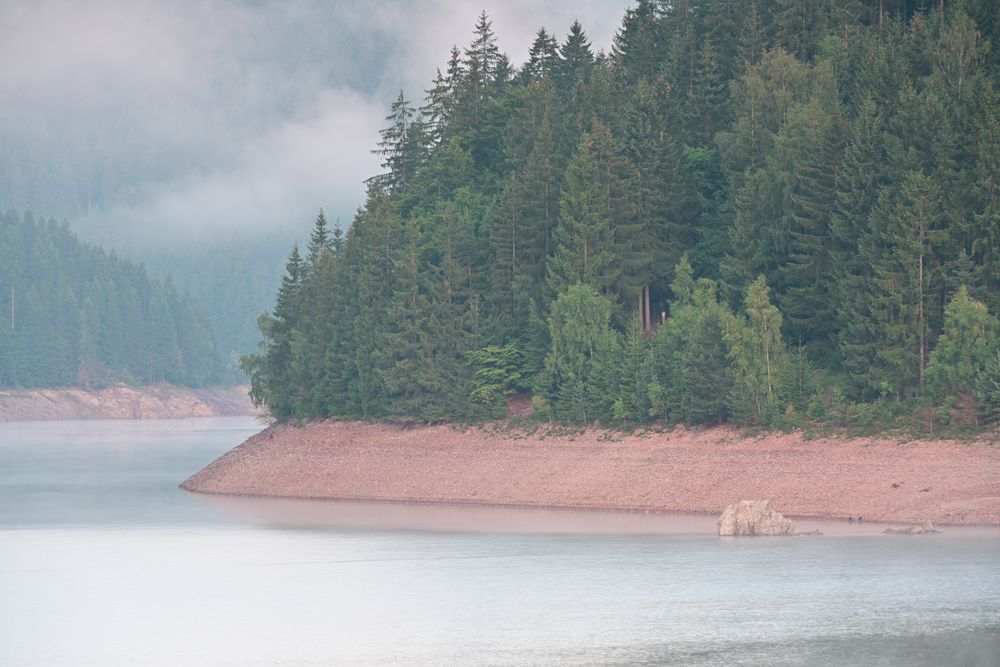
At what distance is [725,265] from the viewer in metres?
113

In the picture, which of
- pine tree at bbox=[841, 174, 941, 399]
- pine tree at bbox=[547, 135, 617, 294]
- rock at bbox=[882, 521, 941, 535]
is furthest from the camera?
pine tree at bbox=[547, 135, 617, 294]

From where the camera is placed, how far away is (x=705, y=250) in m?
126

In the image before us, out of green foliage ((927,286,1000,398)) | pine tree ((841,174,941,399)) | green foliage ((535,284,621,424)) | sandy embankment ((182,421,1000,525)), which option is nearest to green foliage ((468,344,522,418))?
sandy embankment ((182,421,1000,525))

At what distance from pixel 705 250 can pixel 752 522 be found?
170ft

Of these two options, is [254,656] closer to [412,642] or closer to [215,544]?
[412,642]

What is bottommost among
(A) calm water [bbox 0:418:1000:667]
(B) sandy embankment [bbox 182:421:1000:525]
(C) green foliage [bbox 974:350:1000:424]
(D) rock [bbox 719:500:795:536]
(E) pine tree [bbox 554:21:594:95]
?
(A) calm water [bbox 0:418:1000:667]

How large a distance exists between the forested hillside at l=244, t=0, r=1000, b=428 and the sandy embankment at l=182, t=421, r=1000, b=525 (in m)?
3.64

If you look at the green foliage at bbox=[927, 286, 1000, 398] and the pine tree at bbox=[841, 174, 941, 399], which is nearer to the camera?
the green foliage at bbox=[927, 286, 1000, 398]

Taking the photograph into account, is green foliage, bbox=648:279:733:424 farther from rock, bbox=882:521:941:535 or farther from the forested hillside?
rock, bbox=882:521:941:535

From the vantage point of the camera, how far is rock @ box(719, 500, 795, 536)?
7712 centimetres

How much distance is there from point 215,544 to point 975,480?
43880 millimetres

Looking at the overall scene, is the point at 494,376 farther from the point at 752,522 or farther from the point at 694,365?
the point at 752,522

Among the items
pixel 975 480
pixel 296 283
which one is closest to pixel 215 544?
pixel 975 480

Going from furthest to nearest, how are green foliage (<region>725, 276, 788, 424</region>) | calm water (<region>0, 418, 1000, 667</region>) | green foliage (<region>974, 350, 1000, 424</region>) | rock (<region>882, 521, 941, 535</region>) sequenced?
green foliage (<region>725, 276, 788, 424</region>), green foliage (<region>974, 350, 1000, 424</region>), rock (<region>882, 521, 941, 535</region>), calm water (<region>0, 418, 1000, 667</region>)
